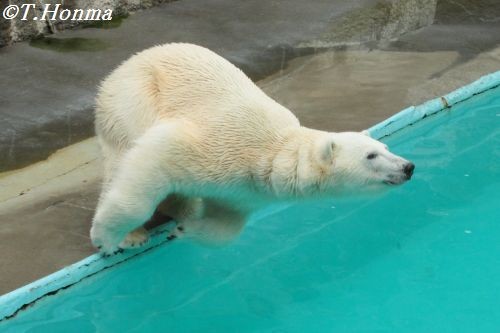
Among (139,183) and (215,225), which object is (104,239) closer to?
(139,183)

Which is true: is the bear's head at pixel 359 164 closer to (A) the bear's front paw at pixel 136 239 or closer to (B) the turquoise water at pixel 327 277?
(B) the turquoise water at pixel 327 277

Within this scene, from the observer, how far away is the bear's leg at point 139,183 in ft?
10.5

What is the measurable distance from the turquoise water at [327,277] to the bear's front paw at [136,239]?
90 mm

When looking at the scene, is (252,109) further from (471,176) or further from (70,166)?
(471,176)

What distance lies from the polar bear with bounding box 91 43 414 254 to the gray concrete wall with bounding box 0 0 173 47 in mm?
2491

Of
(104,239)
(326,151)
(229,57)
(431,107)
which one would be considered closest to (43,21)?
(229,57)

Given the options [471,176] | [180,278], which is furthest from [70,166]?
[471,176]

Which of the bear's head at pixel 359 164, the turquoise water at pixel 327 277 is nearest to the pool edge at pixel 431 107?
the turquoise water at pixel 327 277

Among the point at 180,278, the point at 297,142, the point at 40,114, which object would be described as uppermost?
the point at 297,142

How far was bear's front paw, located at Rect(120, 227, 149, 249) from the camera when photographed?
355 cm

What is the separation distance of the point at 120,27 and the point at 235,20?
87 centimetres

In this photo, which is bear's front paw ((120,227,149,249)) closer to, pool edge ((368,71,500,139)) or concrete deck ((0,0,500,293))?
concrete deck ((0,0,500,293))

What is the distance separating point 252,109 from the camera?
3.34 metres

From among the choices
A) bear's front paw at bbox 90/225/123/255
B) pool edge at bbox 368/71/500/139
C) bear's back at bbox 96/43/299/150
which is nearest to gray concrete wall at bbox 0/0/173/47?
bear's back at bbox 96/43/299/150
